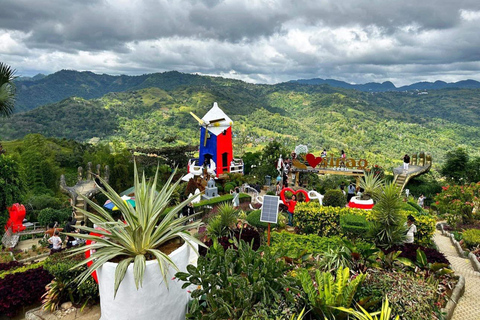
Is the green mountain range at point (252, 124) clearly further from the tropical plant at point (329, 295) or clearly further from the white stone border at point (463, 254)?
the tropical plant at point (329, 295)

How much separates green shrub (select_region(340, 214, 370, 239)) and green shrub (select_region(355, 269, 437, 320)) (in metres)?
3.81

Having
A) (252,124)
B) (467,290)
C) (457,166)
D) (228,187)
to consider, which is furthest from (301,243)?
(252,124)

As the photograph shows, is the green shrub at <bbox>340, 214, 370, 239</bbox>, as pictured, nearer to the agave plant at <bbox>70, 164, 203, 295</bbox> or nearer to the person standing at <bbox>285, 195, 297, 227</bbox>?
the person standing at <bbox>285, 195, 297, 227</bbox>

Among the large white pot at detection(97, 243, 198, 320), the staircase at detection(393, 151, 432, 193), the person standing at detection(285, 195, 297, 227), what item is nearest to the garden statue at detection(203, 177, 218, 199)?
the person standing at detection(285, 195, 297, 227)

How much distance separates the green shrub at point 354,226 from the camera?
10.0 metres

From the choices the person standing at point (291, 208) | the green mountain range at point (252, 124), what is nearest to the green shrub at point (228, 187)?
the person standing at point (291, 208)

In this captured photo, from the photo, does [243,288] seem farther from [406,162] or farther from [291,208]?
[406,162]

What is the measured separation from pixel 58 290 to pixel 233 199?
401 inches

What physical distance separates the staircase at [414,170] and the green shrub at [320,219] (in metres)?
11.1

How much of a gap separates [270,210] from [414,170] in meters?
18.2

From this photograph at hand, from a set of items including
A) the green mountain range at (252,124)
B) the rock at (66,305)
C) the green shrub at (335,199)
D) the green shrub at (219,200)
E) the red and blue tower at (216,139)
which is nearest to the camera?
the rock at (66,305)

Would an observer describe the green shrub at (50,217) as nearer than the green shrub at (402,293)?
No

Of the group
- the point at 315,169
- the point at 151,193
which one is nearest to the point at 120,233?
the point at 151,193

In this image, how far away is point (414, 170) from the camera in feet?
73.9
